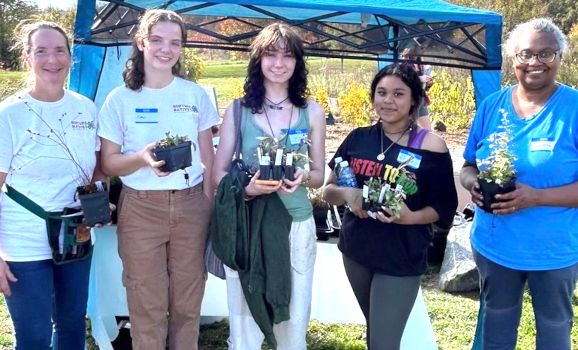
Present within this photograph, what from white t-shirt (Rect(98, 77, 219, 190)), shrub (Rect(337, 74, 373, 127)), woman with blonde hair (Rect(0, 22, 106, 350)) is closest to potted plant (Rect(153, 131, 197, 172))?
white t-shirt (Rect(98, 77, 219, 190))

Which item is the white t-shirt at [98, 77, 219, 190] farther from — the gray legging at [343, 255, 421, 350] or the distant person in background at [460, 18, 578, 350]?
the distant person in background at [460, 18, 578, 350]

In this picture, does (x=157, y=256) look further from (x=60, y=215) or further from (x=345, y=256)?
(x=345, y=256)

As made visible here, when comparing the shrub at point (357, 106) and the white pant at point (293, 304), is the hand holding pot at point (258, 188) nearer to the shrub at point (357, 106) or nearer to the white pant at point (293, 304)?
the white pant at point (293, 304)

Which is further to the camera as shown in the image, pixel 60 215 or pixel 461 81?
pixel 461 81

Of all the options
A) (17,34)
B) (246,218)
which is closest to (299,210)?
(246,218)

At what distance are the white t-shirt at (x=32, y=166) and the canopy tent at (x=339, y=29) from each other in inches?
49.1

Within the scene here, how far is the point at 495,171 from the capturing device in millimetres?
2305

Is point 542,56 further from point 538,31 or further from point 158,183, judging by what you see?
point 158,183

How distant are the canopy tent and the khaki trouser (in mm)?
1375

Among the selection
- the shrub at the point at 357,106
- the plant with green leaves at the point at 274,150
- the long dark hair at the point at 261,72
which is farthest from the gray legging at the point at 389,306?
the shrub at the point at 357,106

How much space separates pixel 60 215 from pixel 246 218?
30.0 inches

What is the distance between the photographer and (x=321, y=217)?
4406 millimetres

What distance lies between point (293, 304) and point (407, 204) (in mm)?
671

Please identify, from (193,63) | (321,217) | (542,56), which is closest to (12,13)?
(193,63)
